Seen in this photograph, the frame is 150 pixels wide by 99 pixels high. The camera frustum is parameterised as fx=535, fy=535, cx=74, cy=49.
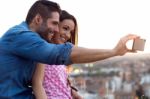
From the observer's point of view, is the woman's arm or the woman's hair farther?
the woman's hair

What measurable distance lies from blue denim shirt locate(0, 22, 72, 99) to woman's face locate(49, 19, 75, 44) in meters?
0.46

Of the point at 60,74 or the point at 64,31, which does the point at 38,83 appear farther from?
the point at 64,31

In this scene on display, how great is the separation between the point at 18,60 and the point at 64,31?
0.66m

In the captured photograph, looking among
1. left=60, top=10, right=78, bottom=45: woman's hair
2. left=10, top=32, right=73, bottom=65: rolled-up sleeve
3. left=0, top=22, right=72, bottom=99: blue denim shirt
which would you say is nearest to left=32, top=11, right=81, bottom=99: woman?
left=60, top=10, right=78, bottom=45: woman's hair

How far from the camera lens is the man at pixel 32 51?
2580mm

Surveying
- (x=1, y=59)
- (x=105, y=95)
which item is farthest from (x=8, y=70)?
(x=105, y=95)

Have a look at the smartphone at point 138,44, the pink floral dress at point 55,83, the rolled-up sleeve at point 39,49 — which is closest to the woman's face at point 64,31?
the pink floral dress at point 55,83

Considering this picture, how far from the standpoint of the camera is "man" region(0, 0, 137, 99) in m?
2.58

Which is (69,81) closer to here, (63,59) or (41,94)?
(41,94)

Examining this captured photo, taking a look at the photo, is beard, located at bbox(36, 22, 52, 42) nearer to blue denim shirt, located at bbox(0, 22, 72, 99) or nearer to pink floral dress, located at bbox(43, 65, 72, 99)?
blue denim shirt, located at bbox(0, 22, 72, 99)

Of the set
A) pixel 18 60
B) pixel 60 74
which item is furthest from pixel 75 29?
pixel 18 60

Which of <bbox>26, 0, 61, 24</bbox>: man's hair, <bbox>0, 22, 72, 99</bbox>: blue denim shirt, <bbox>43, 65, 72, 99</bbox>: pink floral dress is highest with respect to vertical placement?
<bbox>26, 0, 61, 24</bbox>: man's hair

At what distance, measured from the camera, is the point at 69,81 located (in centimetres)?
346

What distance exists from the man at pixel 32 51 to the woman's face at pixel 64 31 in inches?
15.9
